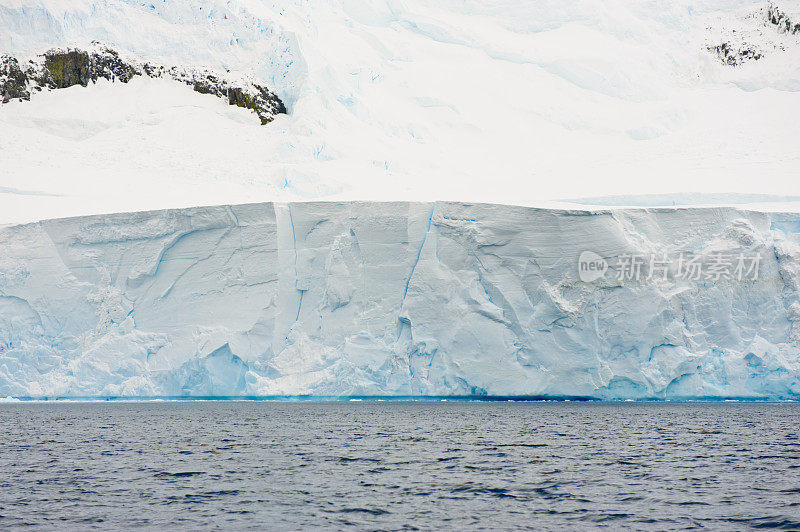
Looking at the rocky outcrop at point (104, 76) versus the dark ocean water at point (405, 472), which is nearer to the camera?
the dark ocean water at point (405, 472)

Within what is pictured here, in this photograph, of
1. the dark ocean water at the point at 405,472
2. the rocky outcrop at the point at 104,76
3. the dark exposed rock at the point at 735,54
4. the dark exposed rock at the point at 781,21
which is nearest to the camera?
the dark ocean water at the point at 405,472

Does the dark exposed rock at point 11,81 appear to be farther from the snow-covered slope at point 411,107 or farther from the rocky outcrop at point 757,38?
the rocky outcrop at point 757,38

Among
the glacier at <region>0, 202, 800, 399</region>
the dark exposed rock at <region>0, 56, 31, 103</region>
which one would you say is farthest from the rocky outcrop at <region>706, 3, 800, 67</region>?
the dark exposed rock at <region>0, 56, 31, 103</region>

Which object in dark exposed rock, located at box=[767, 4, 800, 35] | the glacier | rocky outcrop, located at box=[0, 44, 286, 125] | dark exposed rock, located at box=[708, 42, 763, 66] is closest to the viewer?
the glacier

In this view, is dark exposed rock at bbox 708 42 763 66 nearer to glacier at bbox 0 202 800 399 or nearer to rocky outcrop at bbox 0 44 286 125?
glacier at bbox 0 202 800 399

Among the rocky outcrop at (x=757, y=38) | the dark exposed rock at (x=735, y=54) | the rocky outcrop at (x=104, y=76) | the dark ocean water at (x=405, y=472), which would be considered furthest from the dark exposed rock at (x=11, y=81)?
the dark exposed rock at (x=735, y=54)

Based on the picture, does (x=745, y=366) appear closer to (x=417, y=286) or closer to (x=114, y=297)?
(x=417, y=286)
